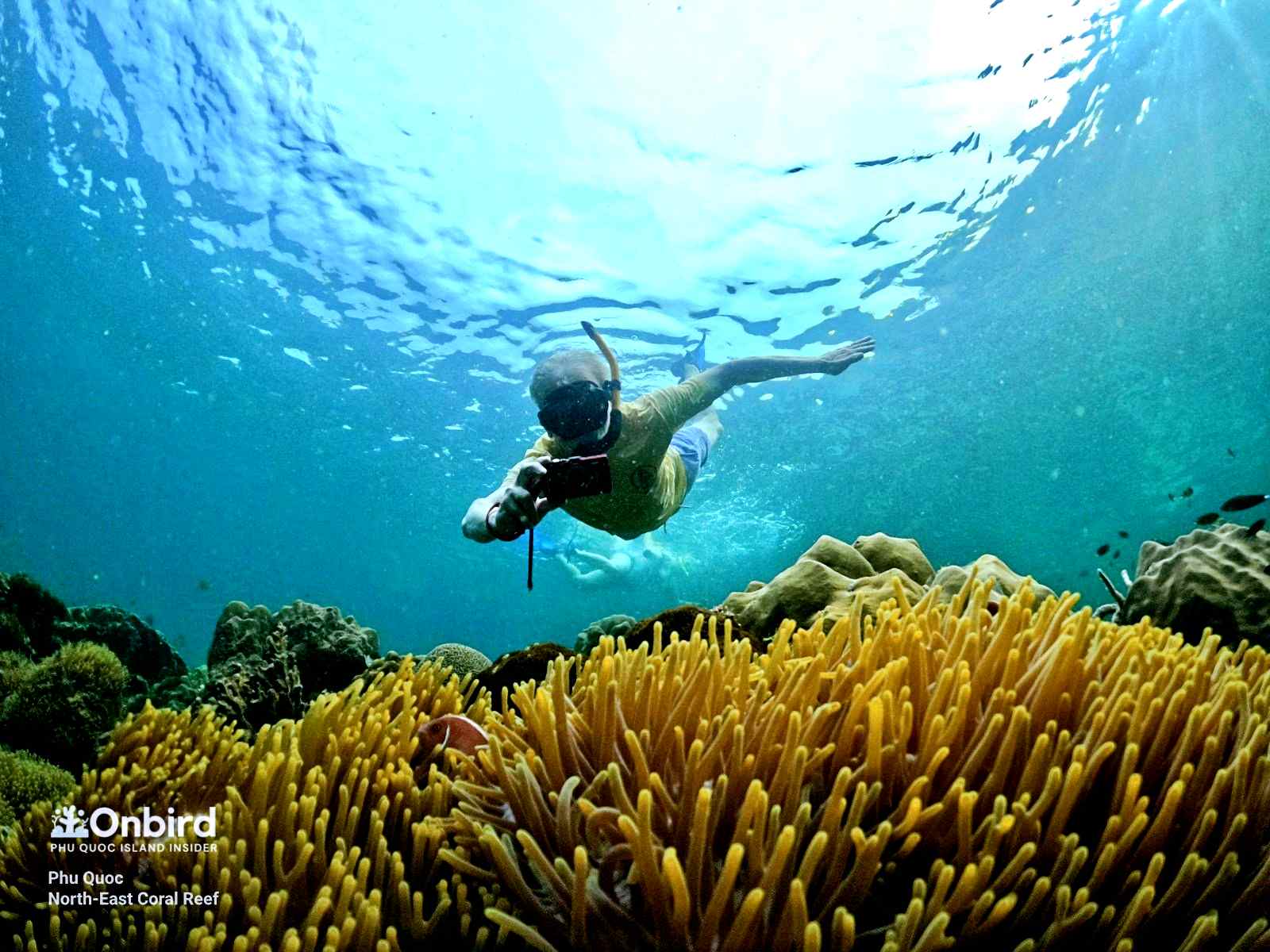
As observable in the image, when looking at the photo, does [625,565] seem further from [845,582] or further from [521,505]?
[521,505]

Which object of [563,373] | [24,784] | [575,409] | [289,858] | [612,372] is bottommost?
[289,858]

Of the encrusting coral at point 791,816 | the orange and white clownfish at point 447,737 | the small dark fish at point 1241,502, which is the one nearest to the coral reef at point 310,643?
the orange and white clownfish at point 447,737

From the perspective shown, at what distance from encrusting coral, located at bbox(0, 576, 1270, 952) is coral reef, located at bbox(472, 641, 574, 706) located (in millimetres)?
1604

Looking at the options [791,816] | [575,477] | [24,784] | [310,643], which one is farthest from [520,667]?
[310,643]

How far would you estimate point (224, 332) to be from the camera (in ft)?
76.8

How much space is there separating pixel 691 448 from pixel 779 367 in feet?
6.79

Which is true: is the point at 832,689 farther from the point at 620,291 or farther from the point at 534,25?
the point at 620,291

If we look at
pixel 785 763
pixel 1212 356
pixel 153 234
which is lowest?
pixel 785 763

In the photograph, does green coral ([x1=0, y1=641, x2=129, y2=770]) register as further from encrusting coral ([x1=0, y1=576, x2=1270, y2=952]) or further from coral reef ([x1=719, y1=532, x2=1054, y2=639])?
coral reef ([x1=719, y1=532, x2=1054, y2=639])

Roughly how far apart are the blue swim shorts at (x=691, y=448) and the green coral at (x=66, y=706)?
6.35 metres

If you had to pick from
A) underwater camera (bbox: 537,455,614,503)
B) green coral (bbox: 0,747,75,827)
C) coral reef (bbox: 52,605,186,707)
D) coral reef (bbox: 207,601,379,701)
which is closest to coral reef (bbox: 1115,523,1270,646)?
underwater camera (bbox: 537,455,614,503)

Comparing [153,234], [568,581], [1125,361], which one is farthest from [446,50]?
[568,581]

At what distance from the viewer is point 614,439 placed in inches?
217

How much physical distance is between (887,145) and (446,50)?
28.9 ft
